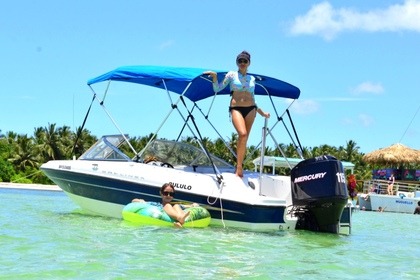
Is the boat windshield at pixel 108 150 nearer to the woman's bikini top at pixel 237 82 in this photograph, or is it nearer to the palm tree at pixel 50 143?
the woman's bikini top at pixel 237 82

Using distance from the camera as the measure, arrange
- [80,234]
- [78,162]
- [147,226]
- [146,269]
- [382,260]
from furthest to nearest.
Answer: [78,162] → [147,226] → [80,234] → [382,260] → [146,269]

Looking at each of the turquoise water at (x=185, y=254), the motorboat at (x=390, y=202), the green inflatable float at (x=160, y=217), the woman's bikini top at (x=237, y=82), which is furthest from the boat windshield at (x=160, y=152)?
the motorboat at (x=390, y=202)

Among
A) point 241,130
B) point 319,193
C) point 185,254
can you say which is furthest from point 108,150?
point 185,254

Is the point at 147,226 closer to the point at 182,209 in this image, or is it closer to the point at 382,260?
the point at 182,209

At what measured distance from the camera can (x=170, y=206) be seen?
9.02m

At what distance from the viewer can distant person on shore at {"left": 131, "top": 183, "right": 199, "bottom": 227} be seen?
884 cm

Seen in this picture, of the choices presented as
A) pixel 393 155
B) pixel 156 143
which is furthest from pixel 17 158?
pixel 156 143

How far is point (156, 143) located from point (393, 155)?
33.2 m

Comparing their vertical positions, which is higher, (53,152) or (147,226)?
(53,152)

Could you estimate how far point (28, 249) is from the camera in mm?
6094

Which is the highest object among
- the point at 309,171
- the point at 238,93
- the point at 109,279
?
the point at 238,93

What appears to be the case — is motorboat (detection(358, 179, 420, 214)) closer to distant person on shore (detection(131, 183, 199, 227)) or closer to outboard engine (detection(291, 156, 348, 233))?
outboard engine (detection(291, 156, 348, 233))

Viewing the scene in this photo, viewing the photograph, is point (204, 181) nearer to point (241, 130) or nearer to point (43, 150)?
point (241, 130)

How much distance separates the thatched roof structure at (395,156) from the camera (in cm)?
4200
